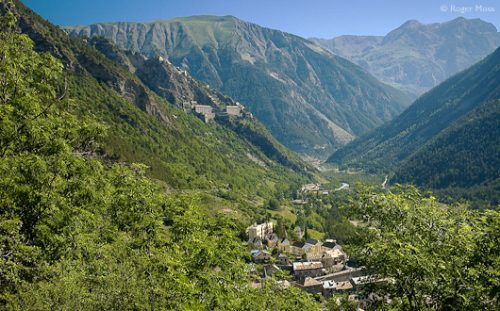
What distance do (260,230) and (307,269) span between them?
33.4 meters

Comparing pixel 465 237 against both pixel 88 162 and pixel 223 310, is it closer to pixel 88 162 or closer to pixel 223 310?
pixel 223 310

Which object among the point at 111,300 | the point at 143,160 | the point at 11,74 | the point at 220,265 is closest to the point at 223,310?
the point at 220,265

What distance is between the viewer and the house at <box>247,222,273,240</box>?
132125mm

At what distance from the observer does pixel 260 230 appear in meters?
137

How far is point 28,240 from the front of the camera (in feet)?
68.4

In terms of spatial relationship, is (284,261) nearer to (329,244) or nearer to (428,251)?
A: (329,244)

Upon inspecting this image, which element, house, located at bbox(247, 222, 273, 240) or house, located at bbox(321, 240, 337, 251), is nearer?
house, located at bbox(321, 240, 337, 251)

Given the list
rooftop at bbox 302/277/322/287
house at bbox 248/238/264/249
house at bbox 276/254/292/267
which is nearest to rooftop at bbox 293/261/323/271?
house at bbox 276/254/292/267

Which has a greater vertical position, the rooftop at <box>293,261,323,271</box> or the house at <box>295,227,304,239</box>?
the rooftop at <box>293,261,323,271</box>

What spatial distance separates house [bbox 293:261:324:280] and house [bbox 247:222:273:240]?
2698 cm

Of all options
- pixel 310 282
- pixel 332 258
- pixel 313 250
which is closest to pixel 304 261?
pixel 313 250

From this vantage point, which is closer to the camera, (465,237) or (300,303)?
(465,237)

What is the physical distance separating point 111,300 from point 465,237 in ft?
50.3

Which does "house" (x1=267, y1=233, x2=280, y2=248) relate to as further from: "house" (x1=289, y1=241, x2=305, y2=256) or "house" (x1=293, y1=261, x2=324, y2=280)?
"house" (x1=293, y1=261, x2=324, y2=280)
